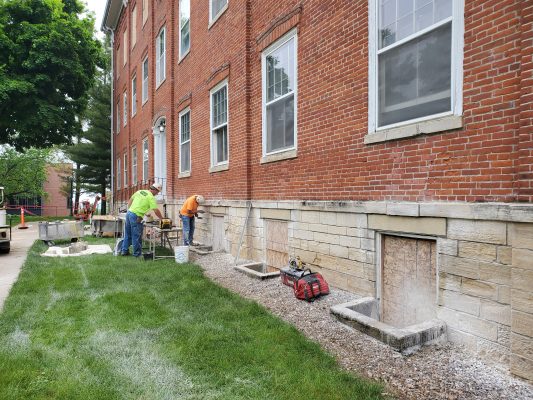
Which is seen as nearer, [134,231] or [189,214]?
[134,231]

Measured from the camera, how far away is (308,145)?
6633mm

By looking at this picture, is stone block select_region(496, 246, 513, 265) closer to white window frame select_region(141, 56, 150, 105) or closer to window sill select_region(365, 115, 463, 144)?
window sill select_region(365, 115, 463, 144)

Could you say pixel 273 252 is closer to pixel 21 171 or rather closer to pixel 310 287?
pixel 310 287

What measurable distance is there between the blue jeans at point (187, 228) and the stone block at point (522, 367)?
8424mm

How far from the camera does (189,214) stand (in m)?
10.5

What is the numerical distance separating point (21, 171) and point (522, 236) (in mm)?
41524

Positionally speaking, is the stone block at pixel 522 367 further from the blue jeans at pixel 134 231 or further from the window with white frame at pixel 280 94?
the blue jeans at pixel 134 231

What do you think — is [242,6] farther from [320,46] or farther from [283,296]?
[283,296]

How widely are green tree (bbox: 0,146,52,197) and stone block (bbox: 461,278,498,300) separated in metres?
40.0

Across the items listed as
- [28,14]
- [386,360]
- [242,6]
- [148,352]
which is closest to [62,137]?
[28,14]

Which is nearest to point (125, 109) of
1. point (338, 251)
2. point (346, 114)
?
point (346, 114)

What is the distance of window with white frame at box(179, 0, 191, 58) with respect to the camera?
1261cm

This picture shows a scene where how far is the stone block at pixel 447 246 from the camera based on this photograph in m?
4.03

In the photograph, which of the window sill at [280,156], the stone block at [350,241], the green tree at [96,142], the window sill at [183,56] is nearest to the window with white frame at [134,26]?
the window sill at [183,56]
